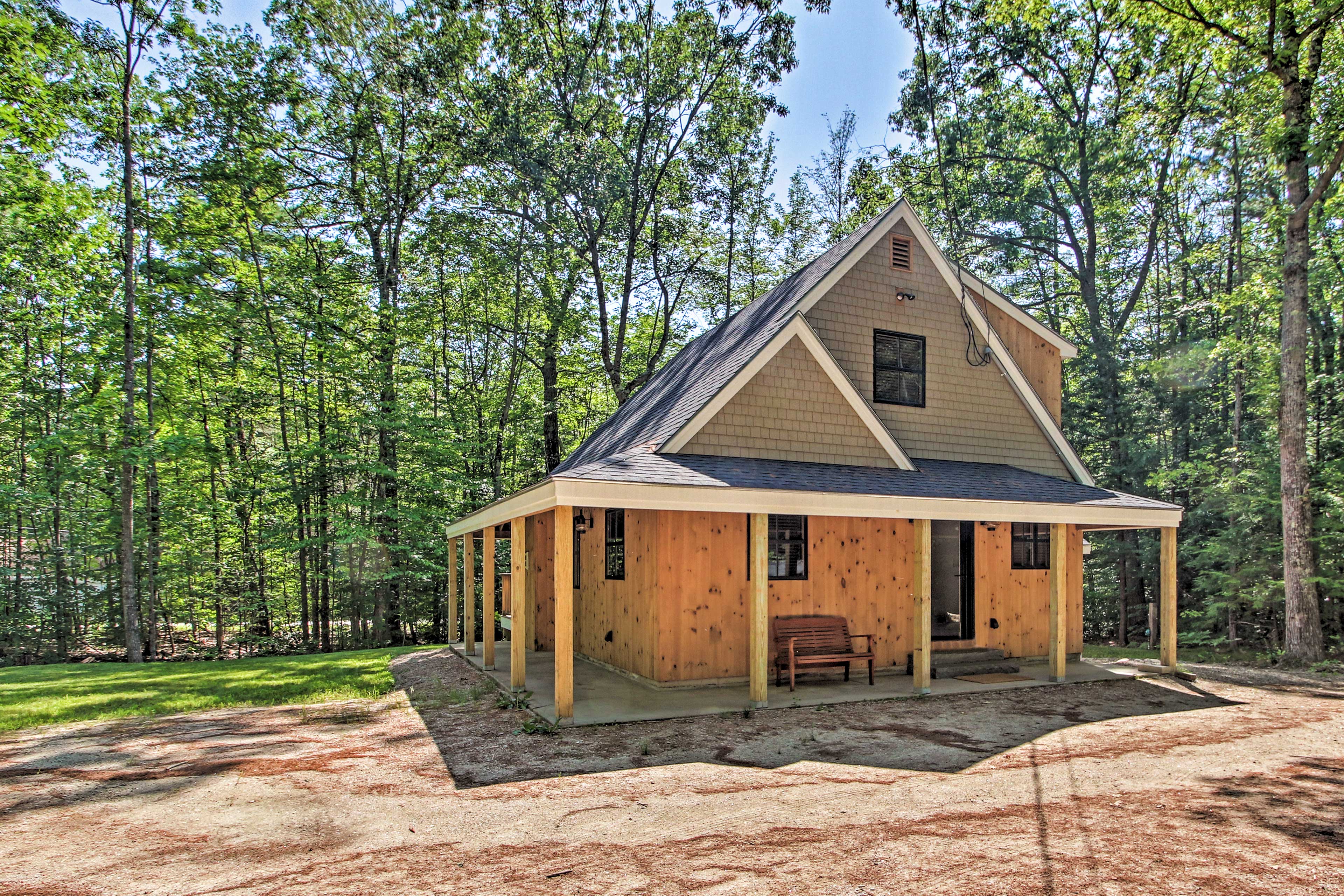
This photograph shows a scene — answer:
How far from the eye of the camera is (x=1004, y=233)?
77.2ft

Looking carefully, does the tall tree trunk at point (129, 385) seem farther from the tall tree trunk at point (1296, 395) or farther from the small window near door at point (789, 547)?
the tall tree trunk at point (1296, 395)

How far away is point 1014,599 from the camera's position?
1127 cm

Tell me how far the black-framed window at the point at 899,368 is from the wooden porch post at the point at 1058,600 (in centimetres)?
295

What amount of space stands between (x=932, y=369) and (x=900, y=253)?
77.5 inches

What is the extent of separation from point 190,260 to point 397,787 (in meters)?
17.8

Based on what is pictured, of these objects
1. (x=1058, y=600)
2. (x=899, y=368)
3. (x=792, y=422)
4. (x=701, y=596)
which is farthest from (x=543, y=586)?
(x=1058, y=600)

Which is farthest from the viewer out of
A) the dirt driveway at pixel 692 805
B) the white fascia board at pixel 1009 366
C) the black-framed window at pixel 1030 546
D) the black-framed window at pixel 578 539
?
the white fascia board at pixel 1009 366

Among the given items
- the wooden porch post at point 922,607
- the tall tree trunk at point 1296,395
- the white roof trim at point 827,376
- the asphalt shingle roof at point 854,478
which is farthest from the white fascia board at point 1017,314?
the wooden porch post at point 922,607

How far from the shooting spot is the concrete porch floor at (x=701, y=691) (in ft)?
24.7

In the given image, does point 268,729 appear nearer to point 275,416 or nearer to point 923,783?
point 923,783

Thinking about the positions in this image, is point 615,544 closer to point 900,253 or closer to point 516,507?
point 516,507

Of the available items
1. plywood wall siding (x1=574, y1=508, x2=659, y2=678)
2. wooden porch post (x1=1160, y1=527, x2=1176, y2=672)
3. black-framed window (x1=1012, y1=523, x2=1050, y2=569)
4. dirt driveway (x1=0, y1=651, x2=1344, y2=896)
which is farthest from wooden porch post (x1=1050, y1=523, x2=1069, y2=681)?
plywood wall siding (x1=574, y1=508, x2=659, y2=678)

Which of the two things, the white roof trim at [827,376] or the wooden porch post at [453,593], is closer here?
the white roof trim at [827,376]

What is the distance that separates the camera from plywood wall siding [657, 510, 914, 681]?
8.90 metres
